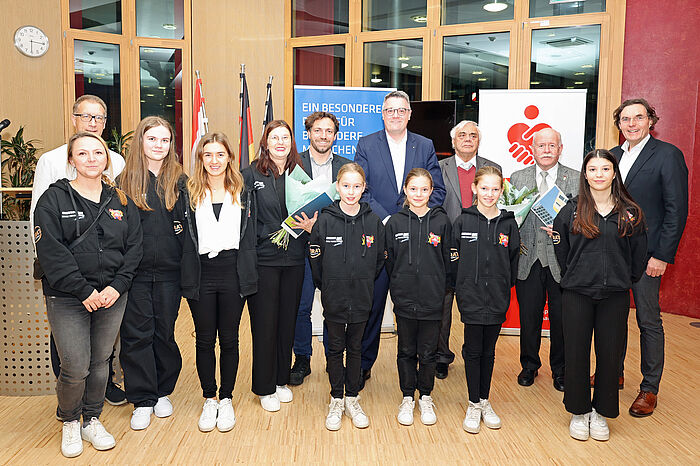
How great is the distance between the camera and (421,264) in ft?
9.81

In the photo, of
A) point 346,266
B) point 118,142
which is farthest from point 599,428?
point 118,142

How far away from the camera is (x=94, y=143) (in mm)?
2588

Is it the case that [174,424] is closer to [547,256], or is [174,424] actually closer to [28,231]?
[28,231]

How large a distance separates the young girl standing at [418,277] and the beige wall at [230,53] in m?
4.62

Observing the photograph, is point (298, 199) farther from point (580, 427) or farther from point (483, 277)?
point (580, 427)

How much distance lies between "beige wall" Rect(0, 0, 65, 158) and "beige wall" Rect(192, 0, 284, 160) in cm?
168

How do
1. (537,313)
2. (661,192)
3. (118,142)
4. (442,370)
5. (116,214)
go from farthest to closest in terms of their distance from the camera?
(118,142)
(442,370)
(537,313)
(661,192)
(116,214)

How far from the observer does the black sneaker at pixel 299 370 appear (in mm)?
3611

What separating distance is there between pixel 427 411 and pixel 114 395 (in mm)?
1828

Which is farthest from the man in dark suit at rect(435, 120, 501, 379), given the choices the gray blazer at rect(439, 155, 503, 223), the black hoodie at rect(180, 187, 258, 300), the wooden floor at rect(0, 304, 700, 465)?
the black hoodie at rect(180, 187, 258, 300)

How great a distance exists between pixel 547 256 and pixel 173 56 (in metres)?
5.84

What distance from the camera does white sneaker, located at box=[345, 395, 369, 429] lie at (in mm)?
3006

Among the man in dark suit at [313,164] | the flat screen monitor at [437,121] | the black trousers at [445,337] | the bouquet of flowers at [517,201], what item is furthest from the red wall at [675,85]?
the man in dark suit at [313,164]

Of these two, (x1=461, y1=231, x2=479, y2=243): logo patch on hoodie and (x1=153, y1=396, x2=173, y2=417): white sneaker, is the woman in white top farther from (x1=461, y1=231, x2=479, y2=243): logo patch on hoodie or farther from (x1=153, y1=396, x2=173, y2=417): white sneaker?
(x1=461, y1=231, x2=479, y2=243): logo patch on hoodie
